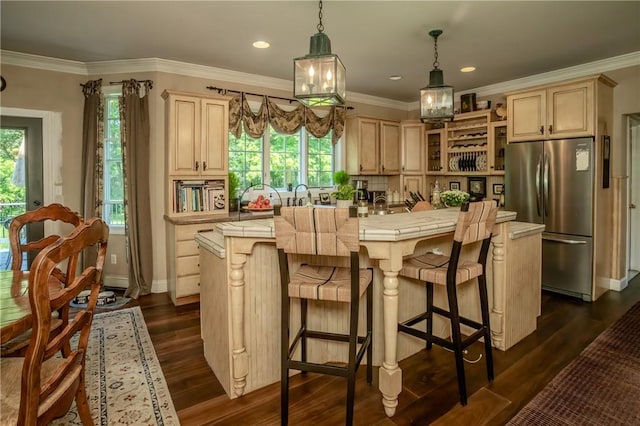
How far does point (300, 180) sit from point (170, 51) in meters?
2.36

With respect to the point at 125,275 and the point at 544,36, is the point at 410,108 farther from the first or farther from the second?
the point at 125,275

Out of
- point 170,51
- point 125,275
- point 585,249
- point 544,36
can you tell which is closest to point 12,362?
point 125,275

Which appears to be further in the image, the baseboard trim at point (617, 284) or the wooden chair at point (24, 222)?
the baseboard trim at point (617, 284)

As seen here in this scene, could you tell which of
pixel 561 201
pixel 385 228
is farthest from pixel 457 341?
pixel 561 201

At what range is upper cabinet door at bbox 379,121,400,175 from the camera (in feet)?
19.3

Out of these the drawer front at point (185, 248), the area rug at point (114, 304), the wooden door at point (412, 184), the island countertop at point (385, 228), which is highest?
the wooden door at point (412, 184)

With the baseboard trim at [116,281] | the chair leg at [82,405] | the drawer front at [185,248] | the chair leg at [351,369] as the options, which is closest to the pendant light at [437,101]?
the chair leg at [351,369]

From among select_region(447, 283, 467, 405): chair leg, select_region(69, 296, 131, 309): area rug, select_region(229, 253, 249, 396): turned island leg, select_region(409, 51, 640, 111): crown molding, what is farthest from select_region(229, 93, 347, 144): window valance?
select_region(447, 283, 467, 405): chair leg

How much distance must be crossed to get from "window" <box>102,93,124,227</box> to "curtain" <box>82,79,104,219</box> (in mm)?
145

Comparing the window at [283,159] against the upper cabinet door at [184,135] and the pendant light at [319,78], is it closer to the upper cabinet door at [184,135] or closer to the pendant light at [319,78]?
the upper cabinet door at [184,135]

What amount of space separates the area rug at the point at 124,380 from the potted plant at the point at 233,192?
1.78 m

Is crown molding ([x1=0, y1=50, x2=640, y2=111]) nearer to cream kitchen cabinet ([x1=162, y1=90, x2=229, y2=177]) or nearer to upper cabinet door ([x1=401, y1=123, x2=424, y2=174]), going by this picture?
cream kitchen cabinet ([x1=162, y1=90, x2=229, y2=177])

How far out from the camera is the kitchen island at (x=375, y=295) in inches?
79.7

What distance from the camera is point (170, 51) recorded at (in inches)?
154
